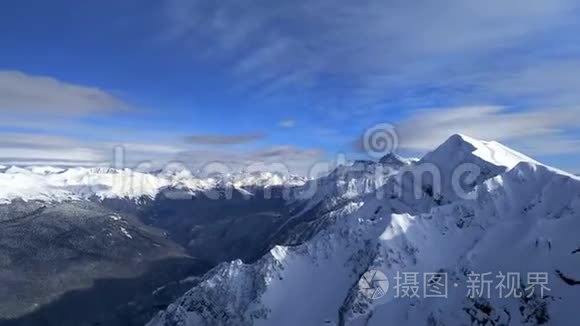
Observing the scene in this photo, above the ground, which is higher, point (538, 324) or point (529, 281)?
point (529, 281)

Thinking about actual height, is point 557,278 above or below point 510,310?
above

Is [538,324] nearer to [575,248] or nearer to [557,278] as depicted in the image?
[557,278]

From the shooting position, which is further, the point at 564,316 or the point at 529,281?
the point at 529,281

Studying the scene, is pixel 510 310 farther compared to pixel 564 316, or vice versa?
pixel 510 310

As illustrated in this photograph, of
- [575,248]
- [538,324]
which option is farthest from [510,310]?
[575,248]

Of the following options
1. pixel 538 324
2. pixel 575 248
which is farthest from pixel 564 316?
pixel 575 248

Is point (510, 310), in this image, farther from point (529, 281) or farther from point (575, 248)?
point (575, 248)

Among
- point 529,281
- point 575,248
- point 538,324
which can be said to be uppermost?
point 575,248
